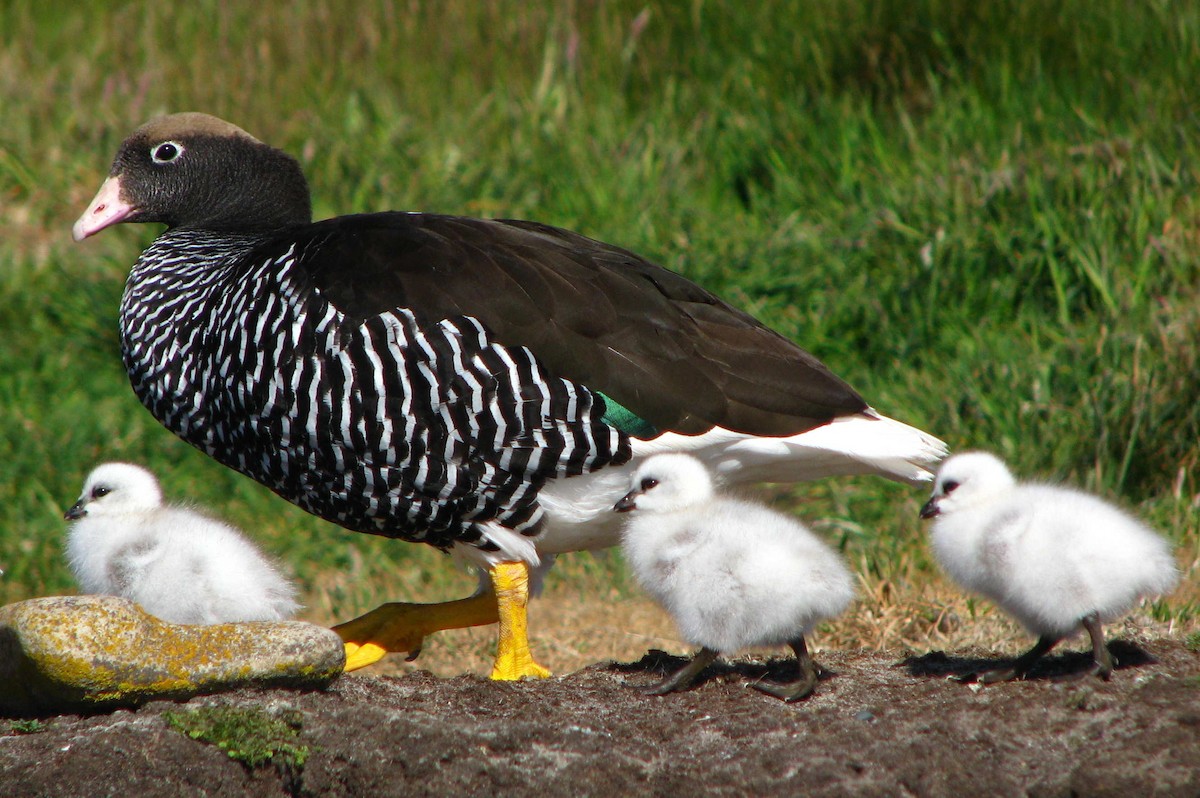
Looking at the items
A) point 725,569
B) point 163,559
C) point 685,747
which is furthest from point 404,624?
point 685,747

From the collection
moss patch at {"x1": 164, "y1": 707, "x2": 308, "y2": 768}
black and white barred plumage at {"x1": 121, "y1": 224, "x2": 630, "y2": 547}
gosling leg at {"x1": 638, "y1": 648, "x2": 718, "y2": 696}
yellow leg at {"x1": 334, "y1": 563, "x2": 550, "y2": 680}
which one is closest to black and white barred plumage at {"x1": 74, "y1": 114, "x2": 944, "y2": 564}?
black and white barred plumage at {"x1": 121, "y1": 224, "x2": 630, "y2": 547}

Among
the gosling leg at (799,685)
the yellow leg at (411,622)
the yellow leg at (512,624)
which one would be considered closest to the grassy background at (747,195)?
the yellow leg at (411,622)

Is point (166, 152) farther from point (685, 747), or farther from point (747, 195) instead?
point (747, 195)

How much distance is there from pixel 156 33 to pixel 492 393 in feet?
21.0

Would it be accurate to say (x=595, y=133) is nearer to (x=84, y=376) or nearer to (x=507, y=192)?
(x=507, y=192)

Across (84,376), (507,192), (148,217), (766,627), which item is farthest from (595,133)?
(766,627)

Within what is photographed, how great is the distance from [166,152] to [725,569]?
8.76 ft

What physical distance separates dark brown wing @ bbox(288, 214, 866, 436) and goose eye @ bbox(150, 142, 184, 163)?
3.02 ft

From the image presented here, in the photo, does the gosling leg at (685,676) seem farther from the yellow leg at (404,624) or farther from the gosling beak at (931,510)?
the yellow leg at (404,624)

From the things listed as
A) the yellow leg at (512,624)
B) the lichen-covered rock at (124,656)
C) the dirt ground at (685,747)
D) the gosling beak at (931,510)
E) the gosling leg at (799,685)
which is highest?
the gosling beak at (931,510)

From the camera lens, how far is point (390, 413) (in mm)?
4234

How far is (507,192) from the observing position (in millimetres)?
8102

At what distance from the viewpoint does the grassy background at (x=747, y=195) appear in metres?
5.94

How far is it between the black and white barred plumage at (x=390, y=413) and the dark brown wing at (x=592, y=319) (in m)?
0.06
